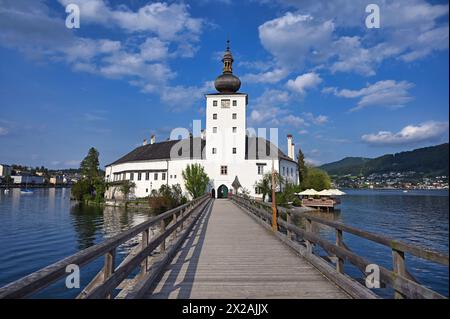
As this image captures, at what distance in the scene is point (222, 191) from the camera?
47812 mm

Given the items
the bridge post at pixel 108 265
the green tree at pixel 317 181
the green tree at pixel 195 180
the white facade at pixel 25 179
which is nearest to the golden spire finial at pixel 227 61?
the green tree at pixel 195 180

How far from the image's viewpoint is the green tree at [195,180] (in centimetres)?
4462

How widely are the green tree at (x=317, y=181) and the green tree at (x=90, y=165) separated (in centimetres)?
4621

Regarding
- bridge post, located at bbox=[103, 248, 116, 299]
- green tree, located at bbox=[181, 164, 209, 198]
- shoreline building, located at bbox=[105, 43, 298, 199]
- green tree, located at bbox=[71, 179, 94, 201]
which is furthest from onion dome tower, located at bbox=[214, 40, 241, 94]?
bridge post, located at bbox=[103, 248, 116, 299]

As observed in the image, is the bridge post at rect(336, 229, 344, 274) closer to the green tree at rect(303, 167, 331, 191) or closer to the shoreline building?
the shoreline building

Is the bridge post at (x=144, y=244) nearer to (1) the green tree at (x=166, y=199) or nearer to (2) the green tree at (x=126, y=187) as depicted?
(1) the green tree at (x=166, y=199)

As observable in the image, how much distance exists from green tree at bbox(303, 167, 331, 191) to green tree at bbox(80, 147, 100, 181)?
46.2 meters

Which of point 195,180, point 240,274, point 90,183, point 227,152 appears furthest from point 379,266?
point 90,183

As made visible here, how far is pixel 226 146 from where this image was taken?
154 ft

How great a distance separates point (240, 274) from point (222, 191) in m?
41.9

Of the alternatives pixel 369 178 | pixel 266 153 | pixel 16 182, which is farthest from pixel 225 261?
pixel 16 182
